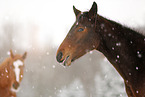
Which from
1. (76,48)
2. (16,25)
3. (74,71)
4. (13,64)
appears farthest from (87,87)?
(76,48)

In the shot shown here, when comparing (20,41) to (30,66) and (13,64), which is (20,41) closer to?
(30,66)

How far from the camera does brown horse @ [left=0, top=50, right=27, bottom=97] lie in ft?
20.6

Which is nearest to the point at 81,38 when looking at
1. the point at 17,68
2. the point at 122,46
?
the point at 122,46

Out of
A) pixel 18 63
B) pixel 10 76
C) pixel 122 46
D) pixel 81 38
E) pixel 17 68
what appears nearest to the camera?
pixel 122 46

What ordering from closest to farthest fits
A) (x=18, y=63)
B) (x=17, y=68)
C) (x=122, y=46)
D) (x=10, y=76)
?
1. (x=122, y=46)
2. (x=10, y=76)
3. (x=17, y=68)
4. (x=18, y=63)

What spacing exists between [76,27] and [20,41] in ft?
88.2

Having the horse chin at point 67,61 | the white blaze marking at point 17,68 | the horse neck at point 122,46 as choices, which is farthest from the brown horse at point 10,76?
the horse neck at point 122,46

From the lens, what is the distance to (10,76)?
21.4 feet

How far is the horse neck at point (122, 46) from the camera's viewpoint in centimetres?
250

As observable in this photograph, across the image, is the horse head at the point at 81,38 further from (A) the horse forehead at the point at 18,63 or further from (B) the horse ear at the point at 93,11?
(A) the horse forehead at the point at 18,63

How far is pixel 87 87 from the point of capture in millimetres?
27297

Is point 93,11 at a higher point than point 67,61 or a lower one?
higher

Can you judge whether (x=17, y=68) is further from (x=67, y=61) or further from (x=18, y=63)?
(x=67, y=61)

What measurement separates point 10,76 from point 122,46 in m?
5.24
